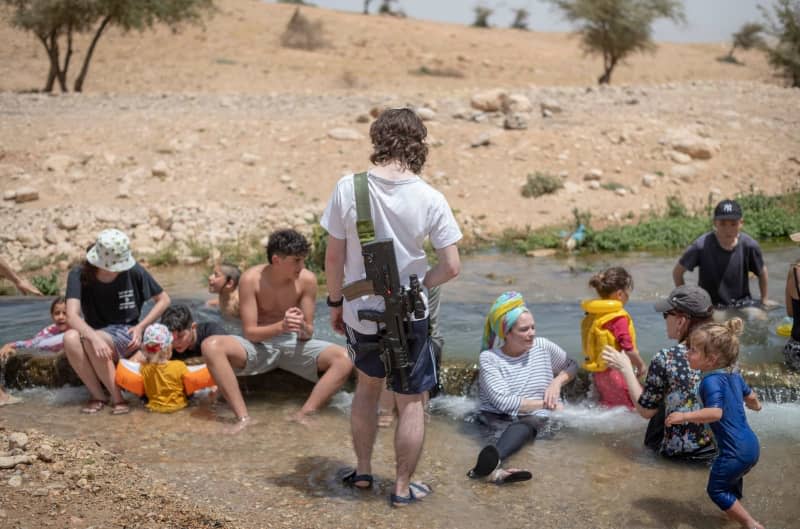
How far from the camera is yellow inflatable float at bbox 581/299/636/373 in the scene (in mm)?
5641

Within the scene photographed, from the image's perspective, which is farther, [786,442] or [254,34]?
[254,34]

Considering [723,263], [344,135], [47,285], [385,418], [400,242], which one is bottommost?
[47,285]

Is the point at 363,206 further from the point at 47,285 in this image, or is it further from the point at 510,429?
the point at 47,285

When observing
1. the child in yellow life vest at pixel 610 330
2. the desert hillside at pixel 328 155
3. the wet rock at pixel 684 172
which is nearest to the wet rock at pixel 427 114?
the desert hillside at pixel 328 155

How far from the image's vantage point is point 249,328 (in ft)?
20.0

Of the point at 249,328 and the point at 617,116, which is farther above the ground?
the point at 617,116

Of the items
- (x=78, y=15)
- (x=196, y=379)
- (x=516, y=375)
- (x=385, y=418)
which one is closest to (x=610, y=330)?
(x=516, y=375)

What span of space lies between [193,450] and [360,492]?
1271 mm

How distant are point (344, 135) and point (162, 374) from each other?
37.5 ft

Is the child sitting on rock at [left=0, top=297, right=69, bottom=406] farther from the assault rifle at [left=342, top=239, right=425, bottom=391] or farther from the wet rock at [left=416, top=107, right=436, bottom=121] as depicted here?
the wet rock at [left=416, top=107, right=436, bottom=121]

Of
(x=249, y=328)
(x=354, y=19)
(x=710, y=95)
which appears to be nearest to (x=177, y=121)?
(x=710, y=95)

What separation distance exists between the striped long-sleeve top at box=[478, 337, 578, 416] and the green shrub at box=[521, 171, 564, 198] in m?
9.62

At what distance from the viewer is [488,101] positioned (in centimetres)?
1875

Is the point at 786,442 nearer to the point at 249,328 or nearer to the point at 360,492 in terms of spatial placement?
the point at 360,492
